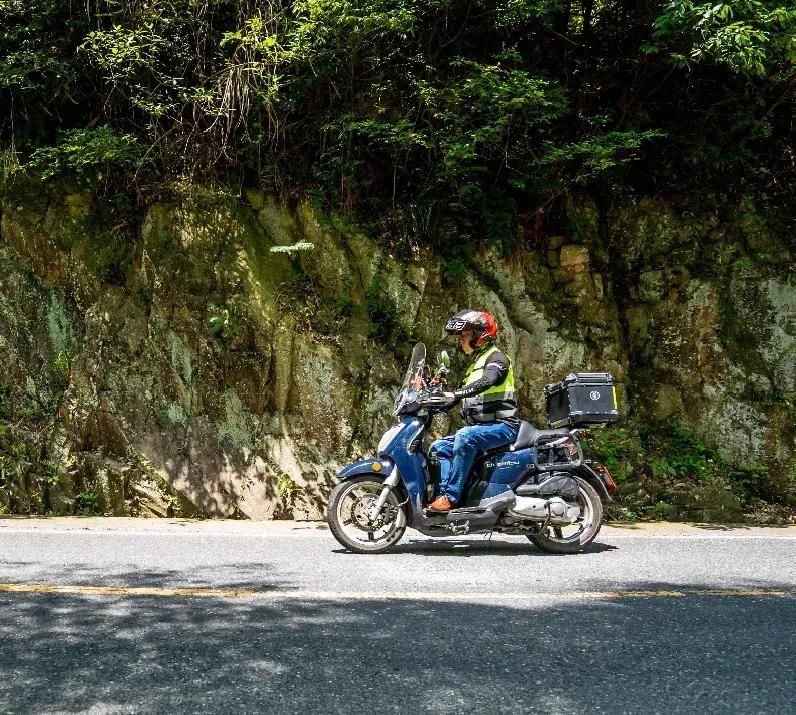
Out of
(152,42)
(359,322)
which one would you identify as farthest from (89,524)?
(152,42)

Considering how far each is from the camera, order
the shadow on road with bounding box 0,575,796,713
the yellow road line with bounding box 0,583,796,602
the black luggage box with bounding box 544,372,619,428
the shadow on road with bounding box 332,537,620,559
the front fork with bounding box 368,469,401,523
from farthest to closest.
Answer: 1. the black luggage box with bounding box 544,372,619,428
2. the shadow on road with bounding box 332,537,620,559
3. the front fork with bounding box 368,469,401,523
4. the yellow road line with bounding box 0,583,796,602
5. the shadow on road with bounding box 0,575,796,713

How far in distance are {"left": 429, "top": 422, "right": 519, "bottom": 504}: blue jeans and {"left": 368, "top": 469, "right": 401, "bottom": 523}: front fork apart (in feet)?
1.54

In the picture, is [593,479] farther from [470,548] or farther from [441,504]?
[441,504]

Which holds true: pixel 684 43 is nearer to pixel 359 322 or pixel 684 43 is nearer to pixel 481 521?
pixel 359 322

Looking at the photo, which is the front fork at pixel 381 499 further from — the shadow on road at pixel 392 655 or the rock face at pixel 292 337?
the rock face at pixel 292 337

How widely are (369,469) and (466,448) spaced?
0.88 meters

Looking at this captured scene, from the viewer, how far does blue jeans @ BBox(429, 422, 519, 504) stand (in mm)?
7000

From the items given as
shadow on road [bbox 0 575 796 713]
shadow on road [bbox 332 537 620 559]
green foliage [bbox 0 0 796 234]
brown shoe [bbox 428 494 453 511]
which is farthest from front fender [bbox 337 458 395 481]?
green foliage [bbox 0 0 796 234]

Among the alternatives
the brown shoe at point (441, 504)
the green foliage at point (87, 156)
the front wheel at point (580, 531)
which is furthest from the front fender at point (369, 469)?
the green foliage at point (87, 156)

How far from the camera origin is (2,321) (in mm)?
10789

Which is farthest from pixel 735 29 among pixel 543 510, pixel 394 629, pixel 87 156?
pixel 87 156

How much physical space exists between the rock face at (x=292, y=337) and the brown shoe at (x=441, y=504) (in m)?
3.26

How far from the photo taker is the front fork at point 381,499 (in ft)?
22.4

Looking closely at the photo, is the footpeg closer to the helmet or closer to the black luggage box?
the black luggage box
